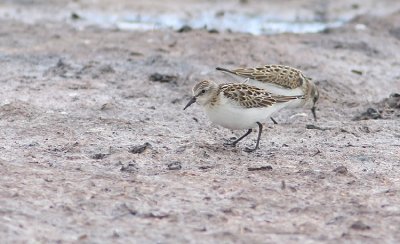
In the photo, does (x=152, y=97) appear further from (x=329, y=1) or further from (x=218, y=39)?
(x=329, y=1)

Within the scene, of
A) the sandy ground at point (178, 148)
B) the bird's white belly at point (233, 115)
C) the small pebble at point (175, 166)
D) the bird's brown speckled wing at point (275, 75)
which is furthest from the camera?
the bird's brown speckled wing at point (275, 75)

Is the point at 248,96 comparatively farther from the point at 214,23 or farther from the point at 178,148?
the point at 214,23

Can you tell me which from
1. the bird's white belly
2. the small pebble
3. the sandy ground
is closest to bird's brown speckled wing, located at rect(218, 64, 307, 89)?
the sandy ground

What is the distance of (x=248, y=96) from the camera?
850 cm

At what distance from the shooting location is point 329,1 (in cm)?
1972

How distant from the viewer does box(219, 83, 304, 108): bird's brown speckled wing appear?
845 cm

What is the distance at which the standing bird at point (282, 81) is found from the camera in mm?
10055

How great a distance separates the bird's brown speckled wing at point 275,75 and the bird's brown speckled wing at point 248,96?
3.90 feet

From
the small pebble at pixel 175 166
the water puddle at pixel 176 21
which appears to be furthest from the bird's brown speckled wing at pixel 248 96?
the water puddle at pixel 176 21

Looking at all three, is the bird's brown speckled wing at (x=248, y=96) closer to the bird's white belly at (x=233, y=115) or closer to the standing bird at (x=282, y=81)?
the bird's white belly at (x=233, y=115)

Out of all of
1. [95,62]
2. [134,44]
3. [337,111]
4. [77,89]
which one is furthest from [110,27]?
[337,111]

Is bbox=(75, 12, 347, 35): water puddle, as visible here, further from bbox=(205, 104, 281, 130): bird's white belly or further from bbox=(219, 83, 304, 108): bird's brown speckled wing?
bbox=(205, 104, 281, 130): bird's white belly

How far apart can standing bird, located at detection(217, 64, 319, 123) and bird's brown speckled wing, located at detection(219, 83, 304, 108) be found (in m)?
1.16

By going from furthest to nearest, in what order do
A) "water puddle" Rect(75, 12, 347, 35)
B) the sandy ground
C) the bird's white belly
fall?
"water puddle" Rect(75, 12, 347, 35) < the bird's white belly < the sandy ground
